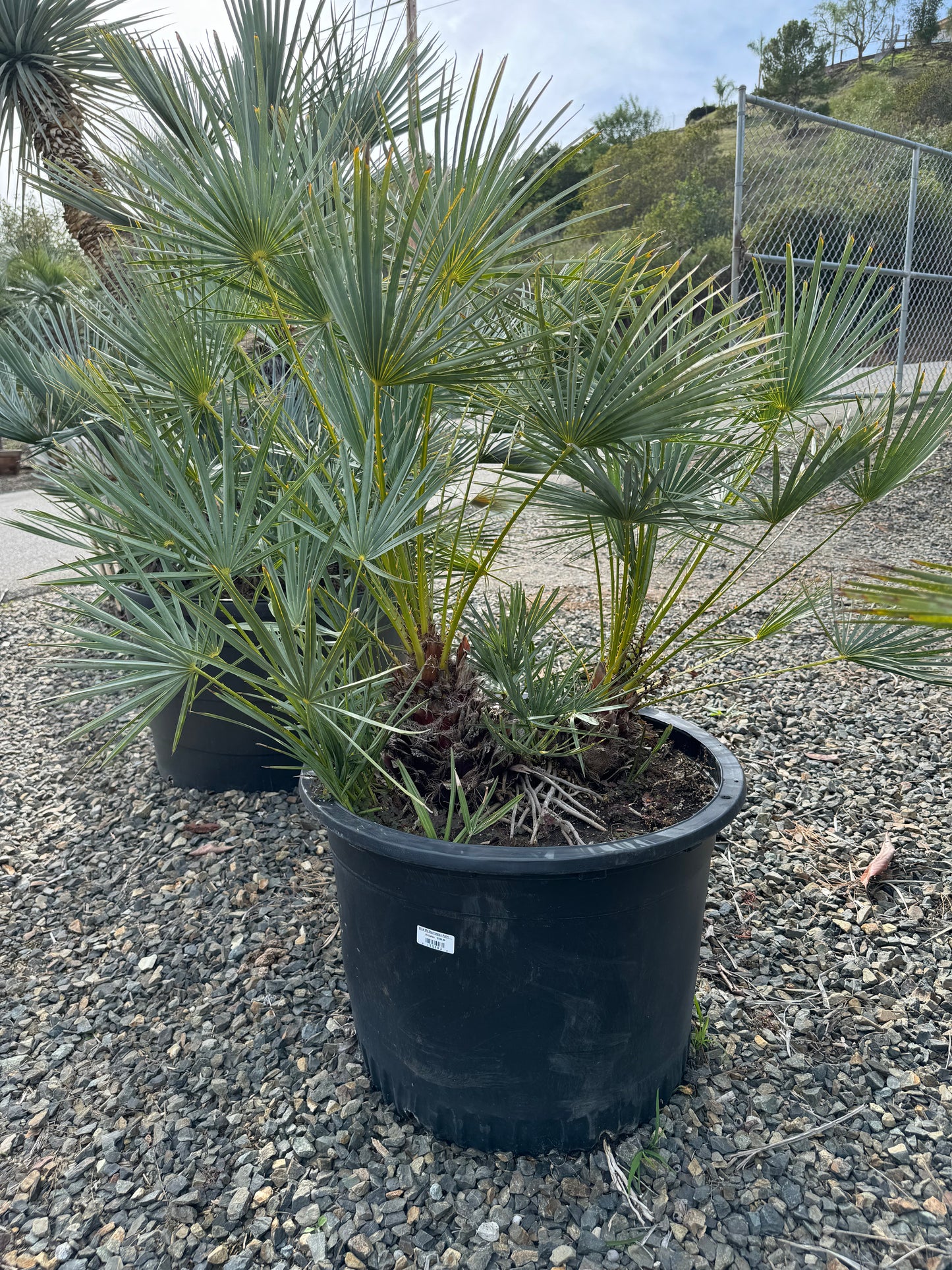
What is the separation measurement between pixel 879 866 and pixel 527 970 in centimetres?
112

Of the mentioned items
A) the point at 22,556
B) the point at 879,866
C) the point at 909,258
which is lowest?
the point at 22,556

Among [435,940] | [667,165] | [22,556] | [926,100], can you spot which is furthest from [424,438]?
[926,100]

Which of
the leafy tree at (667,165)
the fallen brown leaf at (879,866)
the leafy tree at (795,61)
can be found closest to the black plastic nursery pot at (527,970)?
the fallen brown leaf at (879,866)

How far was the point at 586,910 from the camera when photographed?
1304mm

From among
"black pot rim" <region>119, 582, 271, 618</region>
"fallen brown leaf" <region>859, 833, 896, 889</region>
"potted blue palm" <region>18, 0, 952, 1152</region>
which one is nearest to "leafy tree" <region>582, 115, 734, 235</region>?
"black pot rim" <region>119, 582, 271, 618</region>

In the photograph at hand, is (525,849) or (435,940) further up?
(525,849)

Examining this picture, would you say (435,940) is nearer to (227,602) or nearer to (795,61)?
(227,602)

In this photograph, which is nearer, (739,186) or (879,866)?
(879,866)

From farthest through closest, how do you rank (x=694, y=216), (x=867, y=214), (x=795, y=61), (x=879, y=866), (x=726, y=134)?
(x=795, y=61)
(x=726, y=134)
(x=694, y=216)
(x=867, y=214)
(x=879, y=866)

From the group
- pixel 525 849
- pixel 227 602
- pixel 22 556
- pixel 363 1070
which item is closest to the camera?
pixel 525 849

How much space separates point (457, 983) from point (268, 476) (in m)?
1.16

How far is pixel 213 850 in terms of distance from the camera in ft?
7.63

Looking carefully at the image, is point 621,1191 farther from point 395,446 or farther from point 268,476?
point 268,476

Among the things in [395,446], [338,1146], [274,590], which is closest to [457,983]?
[338,1146]
